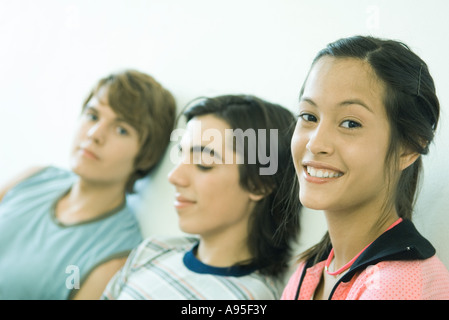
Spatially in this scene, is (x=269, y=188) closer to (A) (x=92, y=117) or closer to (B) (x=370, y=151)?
(B) (x=370, y=151)

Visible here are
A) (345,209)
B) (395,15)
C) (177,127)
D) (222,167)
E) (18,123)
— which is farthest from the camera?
(18,123)

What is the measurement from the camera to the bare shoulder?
173 cm

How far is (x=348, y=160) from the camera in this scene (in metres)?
0.81

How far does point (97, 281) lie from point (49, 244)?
201 millimetres

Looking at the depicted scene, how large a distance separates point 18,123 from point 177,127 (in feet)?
2.94

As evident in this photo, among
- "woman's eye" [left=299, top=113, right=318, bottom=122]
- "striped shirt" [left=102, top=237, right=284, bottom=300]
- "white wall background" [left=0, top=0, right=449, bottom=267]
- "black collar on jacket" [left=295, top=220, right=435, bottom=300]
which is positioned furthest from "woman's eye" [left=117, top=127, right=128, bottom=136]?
"black collar on jacket" [left=295, top=220, right=435, bottom=300]

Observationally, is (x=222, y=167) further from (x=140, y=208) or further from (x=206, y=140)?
(x=140, y=208)

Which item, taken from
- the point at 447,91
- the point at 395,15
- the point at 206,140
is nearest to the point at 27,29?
the point at 206,140

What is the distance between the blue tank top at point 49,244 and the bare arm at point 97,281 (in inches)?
0.6

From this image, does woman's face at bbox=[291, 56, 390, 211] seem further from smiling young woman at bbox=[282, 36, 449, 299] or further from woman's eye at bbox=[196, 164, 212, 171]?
woman's eye at bbox=[196, 164, 212, 171]

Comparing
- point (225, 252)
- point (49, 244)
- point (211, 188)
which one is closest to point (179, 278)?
point (225, 252)

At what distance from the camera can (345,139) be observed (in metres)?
0.81

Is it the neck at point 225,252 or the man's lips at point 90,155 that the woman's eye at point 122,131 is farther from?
the neck at point 225,252

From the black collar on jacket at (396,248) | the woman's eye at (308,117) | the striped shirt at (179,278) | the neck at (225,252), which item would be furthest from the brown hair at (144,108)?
the black collar on jacket at (396,248)
